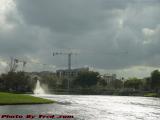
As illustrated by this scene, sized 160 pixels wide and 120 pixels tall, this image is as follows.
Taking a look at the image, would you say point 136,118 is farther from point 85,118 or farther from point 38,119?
point 38,119

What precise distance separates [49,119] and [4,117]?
5.94 meters

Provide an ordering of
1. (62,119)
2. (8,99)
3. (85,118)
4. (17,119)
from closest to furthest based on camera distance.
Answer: (62,119) → (17,119) → (85,118) → (8,99)

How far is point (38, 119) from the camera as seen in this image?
58.3 meters

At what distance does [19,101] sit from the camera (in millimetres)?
95750

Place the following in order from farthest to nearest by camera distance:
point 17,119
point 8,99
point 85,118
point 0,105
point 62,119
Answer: point 8,99 → point 0,105 → point 85,118 → point 17,119 → point 62,119

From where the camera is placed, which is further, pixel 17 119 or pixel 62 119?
pixel 17 119

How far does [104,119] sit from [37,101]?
133ft

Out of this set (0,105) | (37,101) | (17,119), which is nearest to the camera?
(17,119)

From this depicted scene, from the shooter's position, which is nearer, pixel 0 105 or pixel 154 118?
pixel 154 118

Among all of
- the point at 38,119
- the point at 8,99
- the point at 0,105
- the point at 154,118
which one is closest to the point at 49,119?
the point at 38,119

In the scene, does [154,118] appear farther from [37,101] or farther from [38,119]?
[37,101]

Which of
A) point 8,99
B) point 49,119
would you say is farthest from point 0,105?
point 49,119

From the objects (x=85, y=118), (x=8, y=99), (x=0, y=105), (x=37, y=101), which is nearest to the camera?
(x=85, y=118)

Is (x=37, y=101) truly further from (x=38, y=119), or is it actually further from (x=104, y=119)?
(x=38, y=119)
